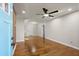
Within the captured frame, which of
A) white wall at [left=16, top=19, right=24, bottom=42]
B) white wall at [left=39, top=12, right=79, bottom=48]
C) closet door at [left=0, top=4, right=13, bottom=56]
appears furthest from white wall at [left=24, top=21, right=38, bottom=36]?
closet door at [left=0, top=4, right=13, bottom=56]

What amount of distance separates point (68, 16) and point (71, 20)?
1.34 ft

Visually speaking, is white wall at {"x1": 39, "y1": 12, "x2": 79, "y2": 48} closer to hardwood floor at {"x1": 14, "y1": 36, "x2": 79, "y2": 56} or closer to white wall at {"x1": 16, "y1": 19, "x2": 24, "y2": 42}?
hardwood floor at {"x1": 14, "y1": 36, "x2": 79, "y2": 56}

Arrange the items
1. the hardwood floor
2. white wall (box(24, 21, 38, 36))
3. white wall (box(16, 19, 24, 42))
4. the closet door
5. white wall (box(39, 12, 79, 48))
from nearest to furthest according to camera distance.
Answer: the closet door, the hardwood floor, white wall (box(39, 12, 79, 48)), white wall (box(16, 19, 24, 42)), white wall (box(24, 21, 38, 36))

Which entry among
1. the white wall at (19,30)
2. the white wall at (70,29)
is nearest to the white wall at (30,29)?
the white wall at (19,30)

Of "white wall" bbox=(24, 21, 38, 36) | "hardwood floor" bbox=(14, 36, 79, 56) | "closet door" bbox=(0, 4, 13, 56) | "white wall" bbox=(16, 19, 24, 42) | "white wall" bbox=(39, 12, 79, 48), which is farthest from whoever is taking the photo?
"white wall" bbox=(24, 21, 38, 36)

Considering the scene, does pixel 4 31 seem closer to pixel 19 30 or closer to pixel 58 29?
pixel 19 30

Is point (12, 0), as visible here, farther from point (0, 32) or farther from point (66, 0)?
point (66, 0)

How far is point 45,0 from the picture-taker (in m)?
1.95

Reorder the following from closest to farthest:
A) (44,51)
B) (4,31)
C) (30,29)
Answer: (4,31)
(44,51)
(30,29)

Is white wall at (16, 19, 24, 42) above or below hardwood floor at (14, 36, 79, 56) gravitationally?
above

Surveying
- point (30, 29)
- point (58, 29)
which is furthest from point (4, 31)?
point (30, 29)

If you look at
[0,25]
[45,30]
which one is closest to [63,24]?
[45,30]

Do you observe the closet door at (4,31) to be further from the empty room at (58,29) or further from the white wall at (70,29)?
the white wall at (70,29)

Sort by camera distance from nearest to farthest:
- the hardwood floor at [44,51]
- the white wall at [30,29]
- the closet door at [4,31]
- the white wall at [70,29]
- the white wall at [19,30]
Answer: the closet door at [4,31], the hardwood floor at [44,51], the white wall at [70,29], the white wall at [19,30], the white wall at [30,29]
